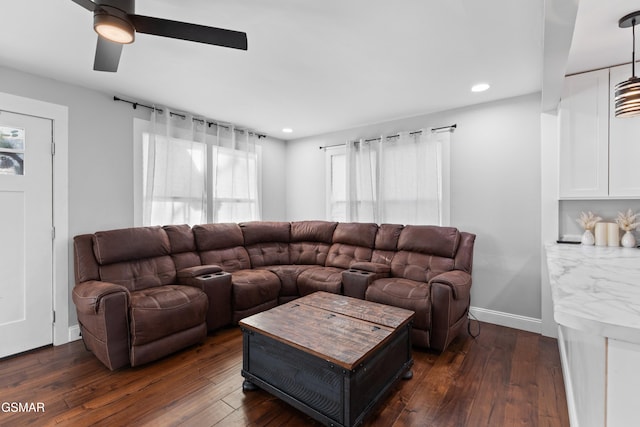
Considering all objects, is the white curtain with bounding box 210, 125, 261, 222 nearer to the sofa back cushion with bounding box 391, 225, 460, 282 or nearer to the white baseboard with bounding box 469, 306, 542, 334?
the sofa back cushion with bounding box 391, 225, 460, 282

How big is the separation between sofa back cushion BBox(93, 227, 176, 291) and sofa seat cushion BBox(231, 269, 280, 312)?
2.35 ft

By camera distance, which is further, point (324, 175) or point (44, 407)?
point (324, 175)

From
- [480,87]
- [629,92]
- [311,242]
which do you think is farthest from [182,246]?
[629,92]

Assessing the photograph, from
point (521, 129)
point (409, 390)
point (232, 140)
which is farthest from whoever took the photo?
point (232, 140)

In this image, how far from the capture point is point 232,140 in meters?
4.21

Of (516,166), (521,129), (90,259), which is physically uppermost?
(521,129)

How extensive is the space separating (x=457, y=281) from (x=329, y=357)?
1.62 m

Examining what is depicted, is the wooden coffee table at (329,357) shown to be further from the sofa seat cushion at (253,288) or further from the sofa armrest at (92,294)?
the sofa armrest at (92,294)

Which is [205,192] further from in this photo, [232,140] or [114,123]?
[114,123]

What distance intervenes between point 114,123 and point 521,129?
14.6 ft

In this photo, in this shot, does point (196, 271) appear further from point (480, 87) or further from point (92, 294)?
point (480, 87)

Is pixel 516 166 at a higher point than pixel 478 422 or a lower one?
higher

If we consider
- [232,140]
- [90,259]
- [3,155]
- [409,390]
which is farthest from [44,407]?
[232,140]

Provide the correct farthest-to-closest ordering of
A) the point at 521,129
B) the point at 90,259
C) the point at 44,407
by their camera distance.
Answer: the point at 521,129
the point at 90,259
the point at 44,407
